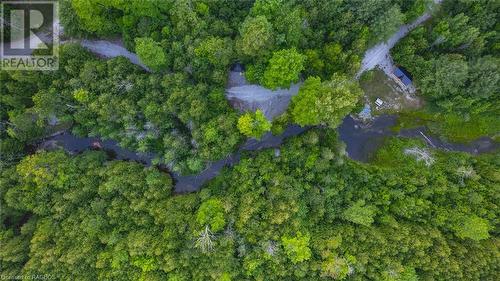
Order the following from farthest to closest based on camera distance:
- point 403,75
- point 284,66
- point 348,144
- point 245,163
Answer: point 348,144, point 403,75, point 245,163, point 284,66

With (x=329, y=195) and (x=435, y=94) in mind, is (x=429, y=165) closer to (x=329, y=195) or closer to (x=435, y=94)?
(x=435, y=94)

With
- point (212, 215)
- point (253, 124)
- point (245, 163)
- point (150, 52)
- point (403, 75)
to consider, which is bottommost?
point (212, 215)

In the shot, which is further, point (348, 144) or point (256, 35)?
point (348, 144)

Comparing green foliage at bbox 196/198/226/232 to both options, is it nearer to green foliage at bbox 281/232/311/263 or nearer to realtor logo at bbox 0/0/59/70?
green foliage at bbox 281/232/311/263

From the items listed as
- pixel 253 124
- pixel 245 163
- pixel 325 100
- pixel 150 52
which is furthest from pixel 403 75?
pixel 150 52

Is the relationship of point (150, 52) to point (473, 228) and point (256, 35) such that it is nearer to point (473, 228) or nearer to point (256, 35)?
point (256, 35)

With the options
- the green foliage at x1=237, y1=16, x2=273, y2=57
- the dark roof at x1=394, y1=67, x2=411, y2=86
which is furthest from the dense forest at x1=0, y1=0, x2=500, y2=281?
the dark roof at x1=394, y1=67, x2=411, y2=86

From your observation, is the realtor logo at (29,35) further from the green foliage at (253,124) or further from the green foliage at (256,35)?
the green foliage at (253,124)

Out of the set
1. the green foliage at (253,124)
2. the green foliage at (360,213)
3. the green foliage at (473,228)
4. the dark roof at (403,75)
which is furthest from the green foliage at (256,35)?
the green foliage at (473,228)

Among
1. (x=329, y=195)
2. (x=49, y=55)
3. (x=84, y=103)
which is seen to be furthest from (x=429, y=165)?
(x=49, y=55)

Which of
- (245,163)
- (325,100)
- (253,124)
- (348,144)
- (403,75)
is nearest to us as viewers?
(325,100)
